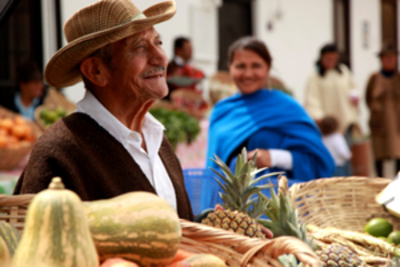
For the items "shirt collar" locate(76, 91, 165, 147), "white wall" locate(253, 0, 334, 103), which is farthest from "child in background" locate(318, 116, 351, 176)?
"shirt collar" locate(76, 91, 165, 147)

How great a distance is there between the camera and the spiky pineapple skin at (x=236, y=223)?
115cm

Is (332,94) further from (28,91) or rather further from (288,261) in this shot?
(288,261)

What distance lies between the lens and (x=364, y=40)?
13.1 metres

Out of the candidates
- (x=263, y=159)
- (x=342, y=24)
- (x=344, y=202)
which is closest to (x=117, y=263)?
(x=344, y=202)

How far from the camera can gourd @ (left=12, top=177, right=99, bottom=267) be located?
27.3 inches

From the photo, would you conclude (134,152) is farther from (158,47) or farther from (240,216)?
(240,216)

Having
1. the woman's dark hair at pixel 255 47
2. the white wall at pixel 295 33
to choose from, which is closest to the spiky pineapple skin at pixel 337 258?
the woman's dark hair at pixel 255 47

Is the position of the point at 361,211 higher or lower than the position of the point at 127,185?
lower

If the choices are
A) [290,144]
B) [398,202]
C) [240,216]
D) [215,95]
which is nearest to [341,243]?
[398,202]

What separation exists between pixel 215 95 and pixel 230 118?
192cm

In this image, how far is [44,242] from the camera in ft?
2.30

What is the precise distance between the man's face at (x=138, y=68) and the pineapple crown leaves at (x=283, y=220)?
2.08 ft

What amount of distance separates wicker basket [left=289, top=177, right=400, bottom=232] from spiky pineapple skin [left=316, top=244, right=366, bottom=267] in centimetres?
60

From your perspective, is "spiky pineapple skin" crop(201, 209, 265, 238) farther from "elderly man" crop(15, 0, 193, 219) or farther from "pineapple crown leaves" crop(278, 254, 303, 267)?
"elderly man" crop(15, 0, 193, 219)
